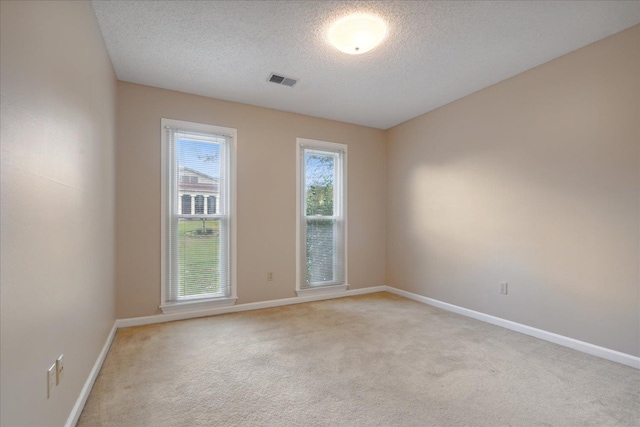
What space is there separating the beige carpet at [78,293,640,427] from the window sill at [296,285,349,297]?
957mm

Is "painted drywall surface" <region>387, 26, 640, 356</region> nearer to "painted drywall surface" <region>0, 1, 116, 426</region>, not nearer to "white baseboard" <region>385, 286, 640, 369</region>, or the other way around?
"white baseboard" <region>385, 286, 640, 369</region>

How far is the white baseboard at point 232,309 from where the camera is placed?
3.27m

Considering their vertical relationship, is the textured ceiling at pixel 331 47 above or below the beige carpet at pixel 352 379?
above

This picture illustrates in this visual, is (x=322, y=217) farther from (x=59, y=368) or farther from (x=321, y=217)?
(x=59, y=368)

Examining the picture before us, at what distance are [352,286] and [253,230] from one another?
1799 mm

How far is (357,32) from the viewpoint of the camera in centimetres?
229

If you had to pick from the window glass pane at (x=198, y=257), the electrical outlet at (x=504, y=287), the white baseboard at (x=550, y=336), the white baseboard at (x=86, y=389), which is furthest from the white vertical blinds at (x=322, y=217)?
the white baseboard at (x=86, y=389)

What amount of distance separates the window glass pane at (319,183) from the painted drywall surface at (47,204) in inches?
102

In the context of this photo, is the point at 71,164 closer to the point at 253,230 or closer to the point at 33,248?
the point at 33,248

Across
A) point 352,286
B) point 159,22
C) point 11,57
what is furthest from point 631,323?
point 159,22

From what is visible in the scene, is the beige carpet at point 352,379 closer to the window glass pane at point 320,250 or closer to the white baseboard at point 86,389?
the white baseboard at point 86,389

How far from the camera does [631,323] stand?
2.34 metres

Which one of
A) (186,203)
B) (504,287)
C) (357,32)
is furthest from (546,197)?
(186,203)

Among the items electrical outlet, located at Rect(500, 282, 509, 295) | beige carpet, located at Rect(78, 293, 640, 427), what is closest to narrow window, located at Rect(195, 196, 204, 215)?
beige carpet, located at Rect(78, 293, 640, 427)
